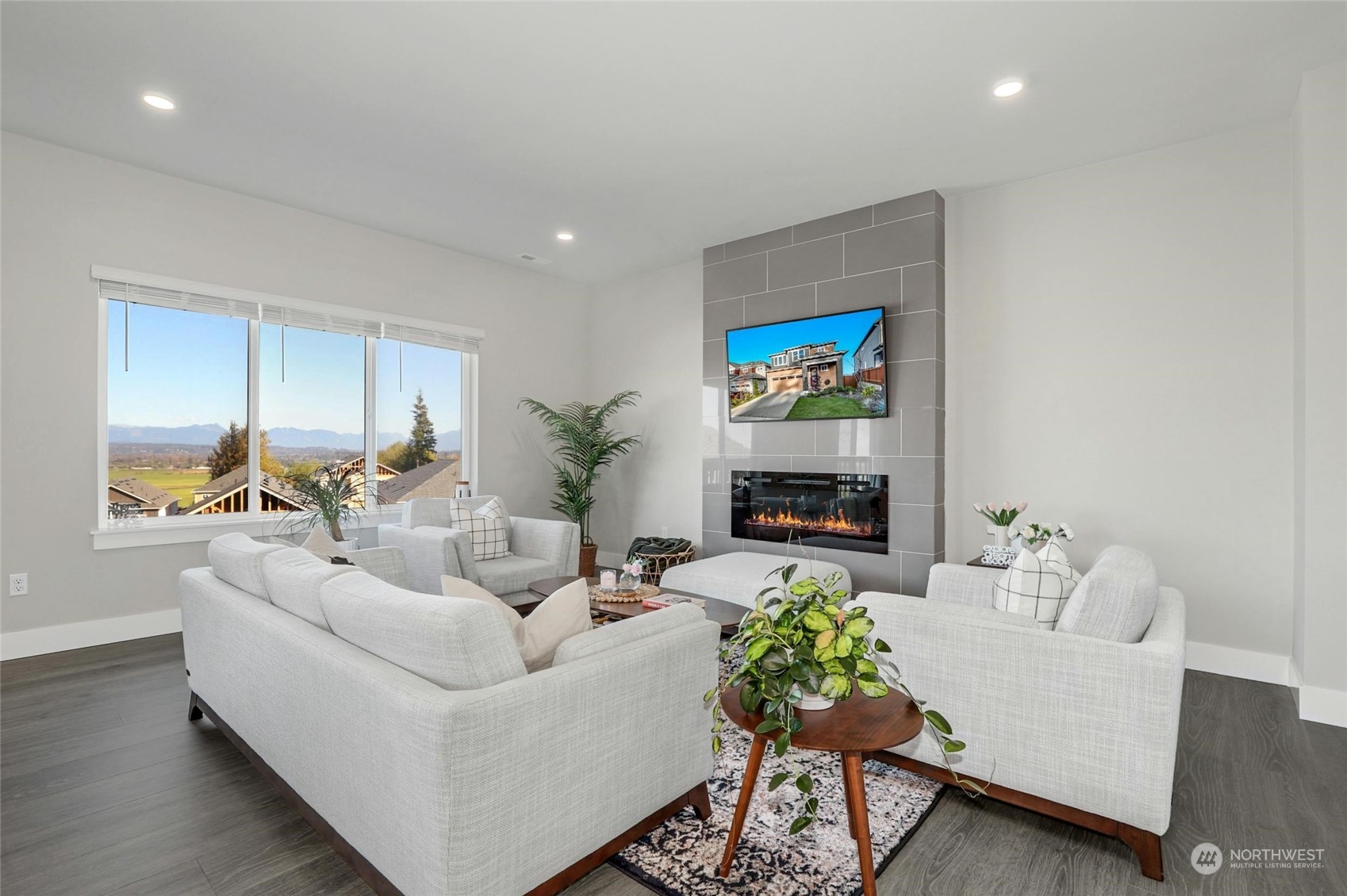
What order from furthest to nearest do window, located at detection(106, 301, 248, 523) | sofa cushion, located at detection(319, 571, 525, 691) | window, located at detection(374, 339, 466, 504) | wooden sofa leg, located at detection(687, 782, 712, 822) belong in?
window, located at detection(374, 339, 466, 504), window, located at detection(106, 301, 248, 523), wooden sofa leg, located at detection(687, 782, 712, 822), sofa cushion, located at detection(319, 571, 525, 691)

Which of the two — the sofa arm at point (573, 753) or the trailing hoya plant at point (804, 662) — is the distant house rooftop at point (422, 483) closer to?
the sofa arm at point (573, 753)

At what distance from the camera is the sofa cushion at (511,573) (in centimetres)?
408

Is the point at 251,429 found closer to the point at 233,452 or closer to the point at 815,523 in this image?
the point at 233,452

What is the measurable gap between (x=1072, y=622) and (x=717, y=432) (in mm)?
3535

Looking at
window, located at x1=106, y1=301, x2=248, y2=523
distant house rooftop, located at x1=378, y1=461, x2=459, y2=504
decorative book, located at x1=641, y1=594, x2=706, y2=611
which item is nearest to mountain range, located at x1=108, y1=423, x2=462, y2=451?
window, located at x1=106, y1=301, x2=248, y2=523

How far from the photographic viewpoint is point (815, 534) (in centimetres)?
470

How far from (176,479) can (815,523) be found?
4292 millimetres

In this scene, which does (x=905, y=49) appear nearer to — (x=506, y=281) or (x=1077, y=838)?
(x=1077, y=838)

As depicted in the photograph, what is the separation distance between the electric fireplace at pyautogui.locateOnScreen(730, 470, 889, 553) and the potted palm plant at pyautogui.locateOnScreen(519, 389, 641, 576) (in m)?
1.51

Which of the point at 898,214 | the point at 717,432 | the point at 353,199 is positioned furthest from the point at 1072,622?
the point at 353,199

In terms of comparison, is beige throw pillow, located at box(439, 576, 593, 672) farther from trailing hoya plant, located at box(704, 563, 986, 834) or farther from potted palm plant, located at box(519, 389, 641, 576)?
potted palm plant, located at box(519, 389, 641, 576)

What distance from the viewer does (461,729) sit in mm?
1367

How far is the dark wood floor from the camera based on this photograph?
177 centimetres

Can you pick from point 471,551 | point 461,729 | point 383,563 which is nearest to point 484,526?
point 471,551
